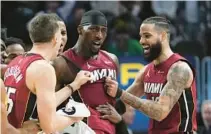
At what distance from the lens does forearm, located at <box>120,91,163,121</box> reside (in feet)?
19.3

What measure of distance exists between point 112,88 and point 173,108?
676mm

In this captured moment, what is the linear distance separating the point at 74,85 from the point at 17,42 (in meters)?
1.95

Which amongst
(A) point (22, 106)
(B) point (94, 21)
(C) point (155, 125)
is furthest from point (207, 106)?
(A) point (22, 106)

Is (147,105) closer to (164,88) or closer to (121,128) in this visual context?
(164,88)

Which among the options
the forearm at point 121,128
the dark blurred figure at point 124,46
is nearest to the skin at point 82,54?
the forearm at point 121,128

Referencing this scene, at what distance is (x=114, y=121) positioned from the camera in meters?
6.00

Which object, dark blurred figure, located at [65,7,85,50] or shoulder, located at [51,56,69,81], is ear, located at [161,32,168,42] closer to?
shoulder, located at [51,56,69,81]

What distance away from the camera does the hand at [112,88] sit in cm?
582

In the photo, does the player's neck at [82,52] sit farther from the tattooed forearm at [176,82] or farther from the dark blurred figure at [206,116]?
the dark blurred figure at [206,116]

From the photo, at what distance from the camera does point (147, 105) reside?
5.95 metres

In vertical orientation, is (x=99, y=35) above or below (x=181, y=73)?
above

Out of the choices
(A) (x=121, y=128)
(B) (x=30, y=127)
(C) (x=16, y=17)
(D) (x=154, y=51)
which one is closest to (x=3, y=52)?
(A) (x=121, y=128)

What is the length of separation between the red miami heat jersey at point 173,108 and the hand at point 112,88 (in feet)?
1.46

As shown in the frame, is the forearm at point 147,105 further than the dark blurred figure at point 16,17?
No
